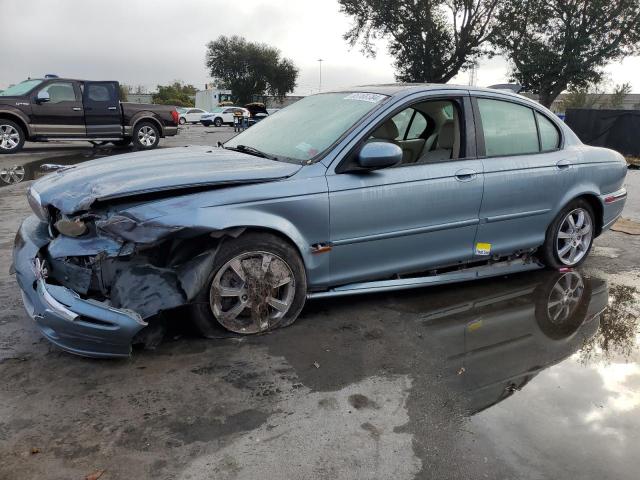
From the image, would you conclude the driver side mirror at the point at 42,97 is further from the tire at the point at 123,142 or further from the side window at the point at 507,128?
the side window at the point at 507,128

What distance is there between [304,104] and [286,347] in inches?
86.7

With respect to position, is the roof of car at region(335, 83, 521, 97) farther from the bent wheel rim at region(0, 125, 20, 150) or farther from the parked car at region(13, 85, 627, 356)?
the bent wheel rim at region(0, 125, 20, 150)

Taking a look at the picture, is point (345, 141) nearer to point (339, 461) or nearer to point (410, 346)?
point (410, 346)

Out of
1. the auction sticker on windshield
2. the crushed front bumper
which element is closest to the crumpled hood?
the crushed front bumper

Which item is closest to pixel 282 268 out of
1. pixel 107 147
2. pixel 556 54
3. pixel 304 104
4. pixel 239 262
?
pixel 239 262

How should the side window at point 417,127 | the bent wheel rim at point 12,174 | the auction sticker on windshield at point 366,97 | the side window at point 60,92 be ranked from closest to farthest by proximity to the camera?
1. the auction sticker on windshield at point 366,97
2. the side window at point 417,127
3. the bent wheel rim at point 12,174
4. the side window at point 60,92

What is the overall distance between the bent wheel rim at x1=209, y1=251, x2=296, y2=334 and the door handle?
1.51m

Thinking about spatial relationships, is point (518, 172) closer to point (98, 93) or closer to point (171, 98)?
point (98, 93)

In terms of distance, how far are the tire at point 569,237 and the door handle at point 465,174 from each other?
1131 mm

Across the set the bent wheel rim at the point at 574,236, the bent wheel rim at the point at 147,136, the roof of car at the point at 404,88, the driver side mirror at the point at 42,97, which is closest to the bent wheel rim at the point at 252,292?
the roof of car at the point at 404,88

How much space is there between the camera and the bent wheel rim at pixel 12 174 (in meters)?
9.55

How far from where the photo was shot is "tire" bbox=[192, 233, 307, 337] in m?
3.27

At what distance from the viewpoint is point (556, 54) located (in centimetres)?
2711

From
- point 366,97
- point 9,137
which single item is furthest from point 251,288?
point 9,137
